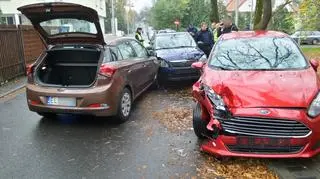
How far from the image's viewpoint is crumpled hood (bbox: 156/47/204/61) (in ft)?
33.1

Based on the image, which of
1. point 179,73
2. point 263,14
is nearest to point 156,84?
point 179,73

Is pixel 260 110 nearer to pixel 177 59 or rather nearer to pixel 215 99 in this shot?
pixel 215 99

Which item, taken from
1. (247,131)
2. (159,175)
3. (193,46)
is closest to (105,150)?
(159,175)

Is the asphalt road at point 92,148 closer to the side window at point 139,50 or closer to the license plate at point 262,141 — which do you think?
the license plate at point 262,141

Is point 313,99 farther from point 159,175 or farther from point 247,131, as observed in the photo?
point 159,175

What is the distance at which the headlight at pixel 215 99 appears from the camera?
4.79 m

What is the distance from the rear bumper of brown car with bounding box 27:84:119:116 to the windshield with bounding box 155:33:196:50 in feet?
16.8

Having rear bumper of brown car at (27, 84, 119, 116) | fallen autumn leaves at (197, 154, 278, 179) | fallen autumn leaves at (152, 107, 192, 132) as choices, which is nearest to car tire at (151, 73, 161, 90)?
fallen autumn leaves at (152, 107, 192, 132)

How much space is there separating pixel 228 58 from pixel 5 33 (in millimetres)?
8080

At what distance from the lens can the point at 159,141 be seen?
589 centimetres

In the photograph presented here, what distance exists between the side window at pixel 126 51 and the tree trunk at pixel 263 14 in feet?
23.2

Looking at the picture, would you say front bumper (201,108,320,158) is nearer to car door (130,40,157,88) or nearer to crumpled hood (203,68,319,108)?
crumpled hood (203,68,319,108)

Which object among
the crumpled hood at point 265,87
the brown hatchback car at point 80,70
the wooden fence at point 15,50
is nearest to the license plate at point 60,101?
the brown hatchback car at point 80,70

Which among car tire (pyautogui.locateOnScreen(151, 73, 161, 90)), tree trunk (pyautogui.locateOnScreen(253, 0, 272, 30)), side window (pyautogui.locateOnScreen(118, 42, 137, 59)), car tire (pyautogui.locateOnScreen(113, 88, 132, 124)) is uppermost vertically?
tree trunk (pyautogui.locateOnScreen(253, 0, 272, 30))
